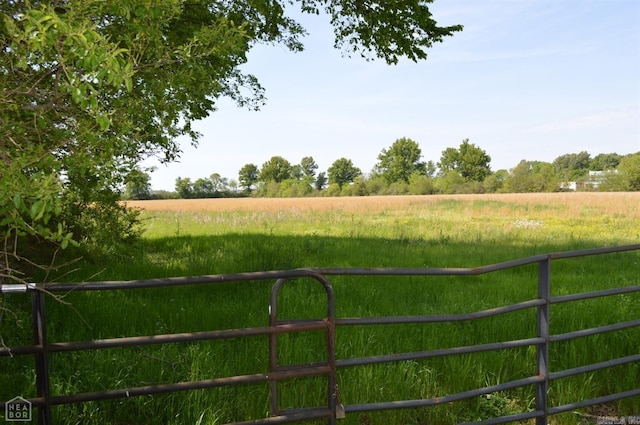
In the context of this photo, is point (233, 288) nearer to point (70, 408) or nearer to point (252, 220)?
point (70, 408)

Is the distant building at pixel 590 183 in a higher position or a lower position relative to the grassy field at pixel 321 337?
higher

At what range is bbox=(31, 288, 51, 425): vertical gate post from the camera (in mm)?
2596

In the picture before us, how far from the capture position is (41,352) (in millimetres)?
2615

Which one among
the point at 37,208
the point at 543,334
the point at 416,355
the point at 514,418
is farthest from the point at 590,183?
the point at 37,208

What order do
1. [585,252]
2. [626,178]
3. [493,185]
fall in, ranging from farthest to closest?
1. [493,185]
2. [626,178]
3. [585,252]

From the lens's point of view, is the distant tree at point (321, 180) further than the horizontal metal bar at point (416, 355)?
Yes

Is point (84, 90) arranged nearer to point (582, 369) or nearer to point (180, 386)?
point (180, 386)

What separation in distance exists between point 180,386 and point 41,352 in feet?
2.61

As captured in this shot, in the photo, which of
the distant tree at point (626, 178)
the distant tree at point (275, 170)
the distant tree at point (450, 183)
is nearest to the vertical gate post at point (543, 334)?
the distant tree at point (450, 183)

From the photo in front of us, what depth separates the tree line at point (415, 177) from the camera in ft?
298

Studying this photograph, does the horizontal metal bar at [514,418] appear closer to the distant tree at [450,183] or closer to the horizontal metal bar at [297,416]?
the horizontal metal bar at [297,416]

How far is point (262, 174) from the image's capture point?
130500 mm

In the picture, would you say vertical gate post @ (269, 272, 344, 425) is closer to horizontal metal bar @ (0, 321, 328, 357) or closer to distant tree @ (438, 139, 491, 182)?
horizontal metal bar @ (0, 321, 328, 357)

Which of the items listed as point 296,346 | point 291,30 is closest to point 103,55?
point 296,346
